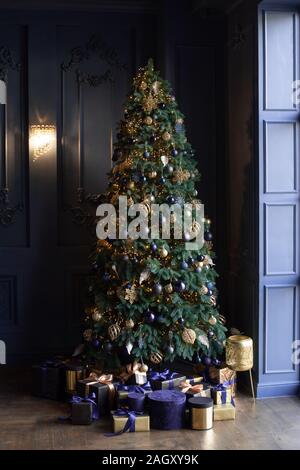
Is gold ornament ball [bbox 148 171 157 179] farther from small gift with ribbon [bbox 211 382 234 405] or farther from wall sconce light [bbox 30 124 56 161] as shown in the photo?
small gift with ribbon [bbox 211 382 234 405]

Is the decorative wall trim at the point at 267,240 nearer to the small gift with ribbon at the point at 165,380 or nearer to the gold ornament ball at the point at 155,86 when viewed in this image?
the small gift with ribbon at the point at 165,380

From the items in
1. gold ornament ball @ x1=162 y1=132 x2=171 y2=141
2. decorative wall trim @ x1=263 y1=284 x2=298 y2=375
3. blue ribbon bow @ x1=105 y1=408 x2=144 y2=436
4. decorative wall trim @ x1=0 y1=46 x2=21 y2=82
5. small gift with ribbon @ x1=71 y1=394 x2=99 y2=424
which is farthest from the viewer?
decorative wall trim @ x1=0 y1=46 x2=21 y2=82

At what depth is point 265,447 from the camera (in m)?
3.92

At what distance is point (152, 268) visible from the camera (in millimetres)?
4586

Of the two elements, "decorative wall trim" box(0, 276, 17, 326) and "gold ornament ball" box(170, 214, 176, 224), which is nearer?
"gold ornament ball" box(170, 214, 176, 224)

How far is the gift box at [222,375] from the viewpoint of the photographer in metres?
4.78

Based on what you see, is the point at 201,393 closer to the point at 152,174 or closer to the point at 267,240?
the point at 267,240

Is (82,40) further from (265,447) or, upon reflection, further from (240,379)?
(265,447)

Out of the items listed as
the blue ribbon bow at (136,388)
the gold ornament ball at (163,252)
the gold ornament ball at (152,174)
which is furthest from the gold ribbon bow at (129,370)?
the gold ornament ball at (152,174)

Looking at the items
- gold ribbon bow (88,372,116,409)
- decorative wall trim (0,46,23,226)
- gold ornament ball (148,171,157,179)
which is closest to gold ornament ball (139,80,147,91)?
gold ornament ball (148,171,157,179)

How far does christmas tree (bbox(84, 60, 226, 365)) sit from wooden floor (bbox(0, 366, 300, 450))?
1.76 feet

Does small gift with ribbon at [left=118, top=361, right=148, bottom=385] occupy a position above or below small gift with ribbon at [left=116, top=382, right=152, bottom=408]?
above

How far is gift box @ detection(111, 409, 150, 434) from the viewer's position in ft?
13.7

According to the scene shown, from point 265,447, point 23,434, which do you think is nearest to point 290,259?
point 265,447
